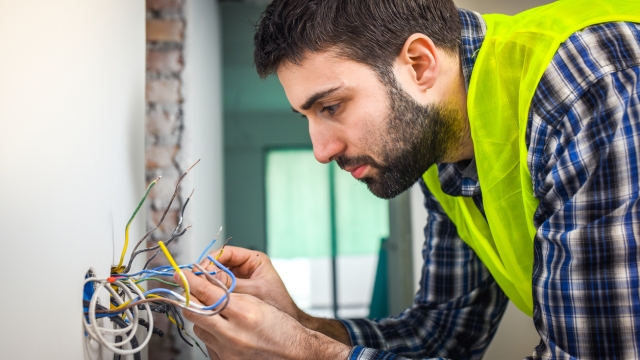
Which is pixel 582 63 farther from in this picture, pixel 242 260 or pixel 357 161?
pixel 242 260

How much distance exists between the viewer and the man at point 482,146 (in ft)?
2.33

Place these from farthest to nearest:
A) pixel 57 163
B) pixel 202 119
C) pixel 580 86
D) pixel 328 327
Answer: pixel 202 119, pixel 328 327, pixel 580 86, pixel 57 163

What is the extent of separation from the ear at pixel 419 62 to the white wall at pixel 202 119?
0.73 metres

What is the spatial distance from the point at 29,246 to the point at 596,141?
0.68 meters

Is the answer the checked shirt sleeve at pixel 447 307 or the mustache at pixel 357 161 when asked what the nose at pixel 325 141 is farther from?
the checked shirt sleeve at pixel 447 307

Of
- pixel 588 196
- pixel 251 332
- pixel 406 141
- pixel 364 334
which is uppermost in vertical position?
pixel 406 141

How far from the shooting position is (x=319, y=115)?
96 centimetres

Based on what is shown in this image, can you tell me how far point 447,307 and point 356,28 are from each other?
68 cm

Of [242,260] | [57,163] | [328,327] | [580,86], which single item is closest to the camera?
[57,163]

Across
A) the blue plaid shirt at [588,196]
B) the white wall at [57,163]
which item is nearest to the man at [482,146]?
the blue plaid shirt at [588,196]

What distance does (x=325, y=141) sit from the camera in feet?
3.19

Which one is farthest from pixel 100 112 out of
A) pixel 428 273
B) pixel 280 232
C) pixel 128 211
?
pixel 280 232

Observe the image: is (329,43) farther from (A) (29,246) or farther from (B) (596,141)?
(A) (29,246)

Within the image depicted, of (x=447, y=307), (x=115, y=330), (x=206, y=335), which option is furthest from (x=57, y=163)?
(x=447, y=307)
